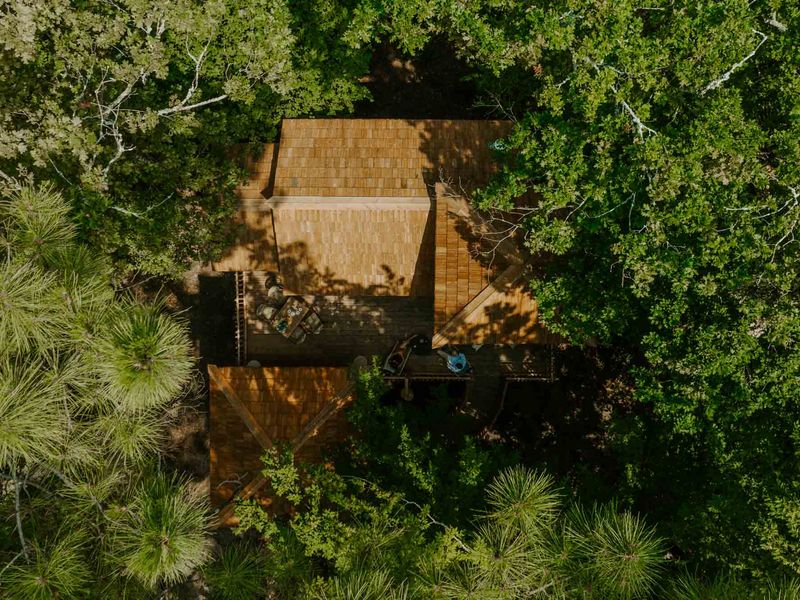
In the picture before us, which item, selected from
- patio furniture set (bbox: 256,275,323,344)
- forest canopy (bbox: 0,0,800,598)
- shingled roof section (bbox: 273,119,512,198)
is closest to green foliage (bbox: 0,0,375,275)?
forest canopy (bbox: 0,0,800,598)

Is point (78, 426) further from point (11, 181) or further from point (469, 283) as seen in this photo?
point (469, 283)

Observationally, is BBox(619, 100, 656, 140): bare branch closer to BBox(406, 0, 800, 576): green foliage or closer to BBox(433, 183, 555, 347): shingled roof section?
BBox(406, 0, 800, 576): green foliage

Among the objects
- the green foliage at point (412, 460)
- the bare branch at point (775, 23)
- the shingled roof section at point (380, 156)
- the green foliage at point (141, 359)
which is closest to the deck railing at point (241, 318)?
the shingled roof section at point (380, 156)

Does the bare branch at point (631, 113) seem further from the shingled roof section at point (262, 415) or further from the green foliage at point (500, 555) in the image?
the shingled roof section at point (262, 415)

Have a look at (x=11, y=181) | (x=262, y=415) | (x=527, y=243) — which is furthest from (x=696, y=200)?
(x=11, y=181)

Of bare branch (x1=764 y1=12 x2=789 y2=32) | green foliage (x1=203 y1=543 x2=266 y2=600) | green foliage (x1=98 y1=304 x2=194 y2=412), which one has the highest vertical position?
bare branch (x1=764 y1=12 x2=789 y2=32)

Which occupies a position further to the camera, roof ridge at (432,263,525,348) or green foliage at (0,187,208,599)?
roof ridge at (432,263,525,348)
